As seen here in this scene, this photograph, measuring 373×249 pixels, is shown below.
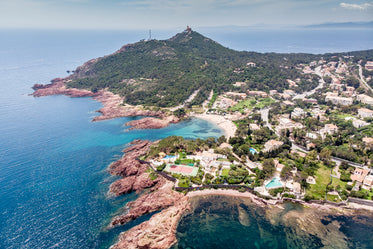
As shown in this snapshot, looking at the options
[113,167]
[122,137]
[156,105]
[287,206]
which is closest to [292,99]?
[156,105]

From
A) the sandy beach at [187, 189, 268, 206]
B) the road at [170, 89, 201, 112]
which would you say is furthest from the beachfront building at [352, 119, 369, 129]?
the road at [170, 89, 201, 112]

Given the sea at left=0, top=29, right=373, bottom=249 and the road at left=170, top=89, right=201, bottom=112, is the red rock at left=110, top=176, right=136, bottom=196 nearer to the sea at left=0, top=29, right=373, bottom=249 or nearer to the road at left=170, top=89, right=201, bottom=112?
the sea at left=0, top=29, right=373, bottom=249

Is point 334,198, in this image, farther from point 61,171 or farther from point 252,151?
point 61,171

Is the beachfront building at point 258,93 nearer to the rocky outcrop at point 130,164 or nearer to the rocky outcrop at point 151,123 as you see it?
the rocky outcrop at point 151,123

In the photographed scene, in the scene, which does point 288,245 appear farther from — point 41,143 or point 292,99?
point 292,99

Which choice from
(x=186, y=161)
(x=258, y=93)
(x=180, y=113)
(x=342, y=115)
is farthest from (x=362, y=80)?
(x=186, y=161)

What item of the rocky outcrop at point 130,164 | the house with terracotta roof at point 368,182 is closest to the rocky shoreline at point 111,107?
the rocky outcrop at point 130,164
